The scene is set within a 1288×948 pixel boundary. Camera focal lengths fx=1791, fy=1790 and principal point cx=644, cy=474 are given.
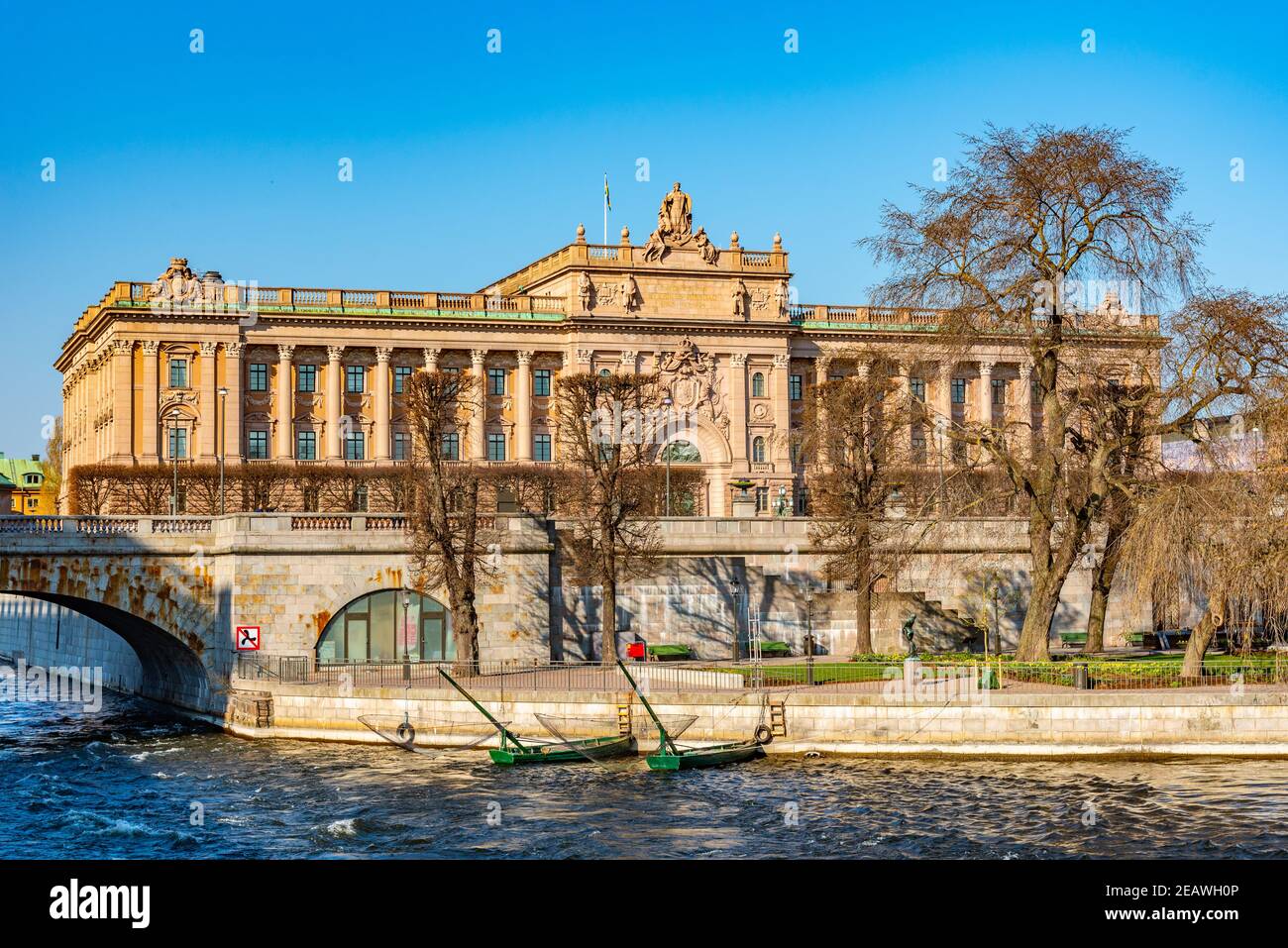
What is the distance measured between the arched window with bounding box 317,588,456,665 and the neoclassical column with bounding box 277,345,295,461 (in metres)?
53.8

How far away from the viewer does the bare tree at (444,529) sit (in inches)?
2258

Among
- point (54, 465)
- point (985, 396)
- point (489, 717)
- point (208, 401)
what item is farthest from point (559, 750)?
point (54, 465)

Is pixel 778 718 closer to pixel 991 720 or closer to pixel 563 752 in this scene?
pixel 991 720

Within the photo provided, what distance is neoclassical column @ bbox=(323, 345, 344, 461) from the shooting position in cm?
11275

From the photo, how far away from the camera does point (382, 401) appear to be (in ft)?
370

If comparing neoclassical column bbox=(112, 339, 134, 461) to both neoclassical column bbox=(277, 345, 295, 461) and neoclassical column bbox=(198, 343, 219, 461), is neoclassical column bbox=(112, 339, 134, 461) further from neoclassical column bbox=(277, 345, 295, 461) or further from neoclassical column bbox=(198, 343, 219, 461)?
neoclassical column bbox=(277, 345, 295, 461)

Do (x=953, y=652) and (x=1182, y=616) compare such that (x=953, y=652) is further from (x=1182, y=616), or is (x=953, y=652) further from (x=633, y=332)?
(x=633, y=332)

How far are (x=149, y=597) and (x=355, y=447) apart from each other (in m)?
57.7

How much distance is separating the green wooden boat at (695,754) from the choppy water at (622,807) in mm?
519

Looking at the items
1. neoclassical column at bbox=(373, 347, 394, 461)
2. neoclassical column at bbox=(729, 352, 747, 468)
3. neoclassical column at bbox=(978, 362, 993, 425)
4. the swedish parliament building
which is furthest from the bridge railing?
neoclassical column at bbox=(978, 362, 993, 425)

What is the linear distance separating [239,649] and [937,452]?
22652 mm

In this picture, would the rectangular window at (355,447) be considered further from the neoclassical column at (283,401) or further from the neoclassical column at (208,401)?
the neoclassical column at (208,401)

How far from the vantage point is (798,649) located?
212ft
